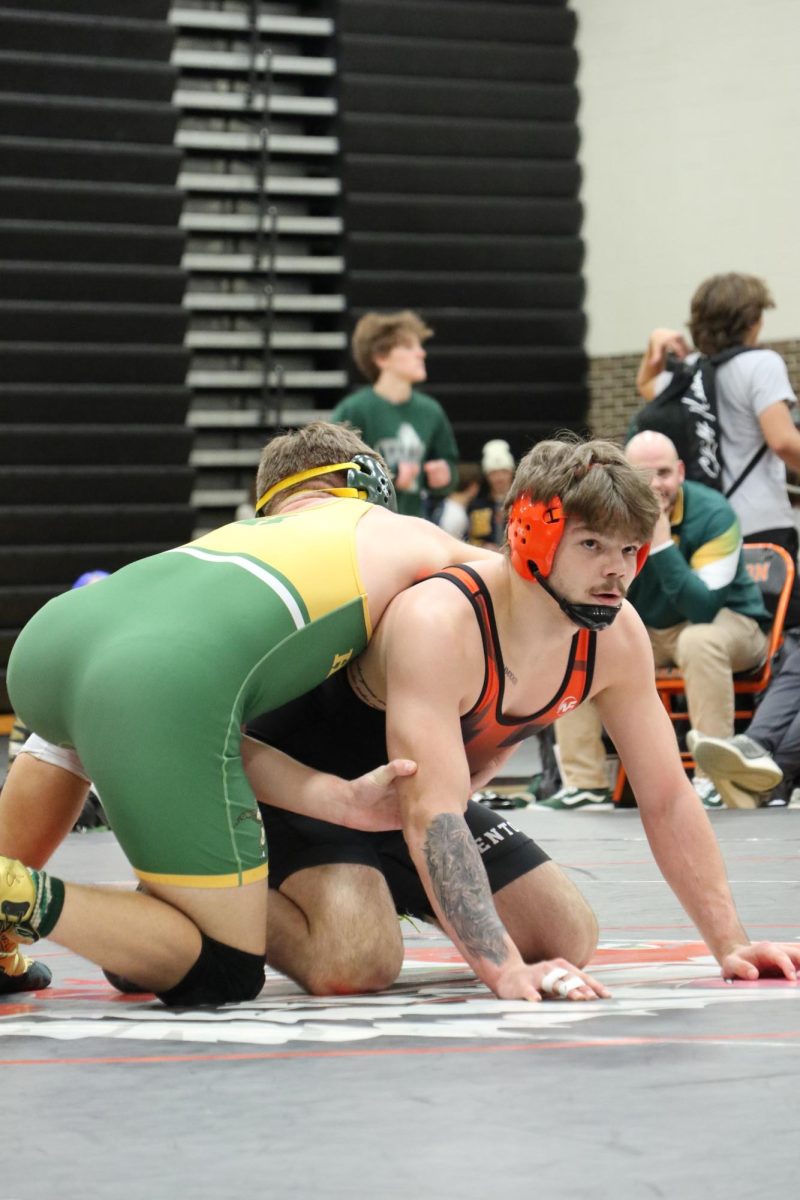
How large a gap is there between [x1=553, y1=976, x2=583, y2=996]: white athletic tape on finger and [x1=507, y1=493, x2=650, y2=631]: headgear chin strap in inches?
16.6

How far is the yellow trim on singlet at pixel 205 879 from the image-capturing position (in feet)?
7.22

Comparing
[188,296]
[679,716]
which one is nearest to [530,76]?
[188,296]

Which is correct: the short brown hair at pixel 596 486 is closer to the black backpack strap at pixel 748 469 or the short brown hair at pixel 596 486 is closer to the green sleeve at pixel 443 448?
the black backpack strap at pixel 748 469

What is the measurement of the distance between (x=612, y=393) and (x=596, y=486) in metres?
7.28

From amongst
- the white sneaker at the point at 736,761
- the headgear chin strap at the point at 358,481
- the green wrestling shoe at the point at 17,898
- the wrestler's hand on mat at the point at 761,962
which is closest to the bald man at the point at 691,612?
the white sneaker at the point at 736,761

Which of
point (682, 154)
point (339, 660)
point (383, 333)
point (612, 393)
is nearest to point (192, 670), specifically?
point (339, 660)

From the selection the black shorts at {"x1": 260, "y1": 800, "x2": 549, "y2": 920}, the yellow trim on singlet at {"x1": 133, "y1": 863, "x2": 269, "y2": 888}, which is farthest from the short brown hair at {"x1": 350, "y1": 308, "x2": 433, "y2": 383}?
the yellow trim on singlet at {"x1": 133, "y1": 863, "x2": 269, "y2": 888}

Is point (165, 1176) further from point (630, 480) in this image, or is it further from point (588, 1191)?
point (630, 480)

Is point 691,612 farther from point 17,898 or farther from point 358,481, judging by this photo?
point 17,898

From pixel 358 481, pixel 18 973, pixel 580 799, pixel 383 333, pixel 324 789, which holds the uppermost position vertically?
pixel 383 333

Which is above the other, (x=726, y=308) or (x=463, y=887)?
(x=726, y=308)

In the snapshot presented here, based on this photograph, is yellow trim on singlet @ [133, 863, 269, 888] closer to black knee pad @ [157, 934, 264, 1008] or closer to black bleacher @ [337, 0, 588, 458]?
black knee pad @ [157, 934, 264, 1008]

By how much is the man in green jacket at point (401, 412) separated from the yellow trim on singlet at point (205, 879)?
4119 millimetres

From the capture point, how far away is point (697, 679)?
5.06m
